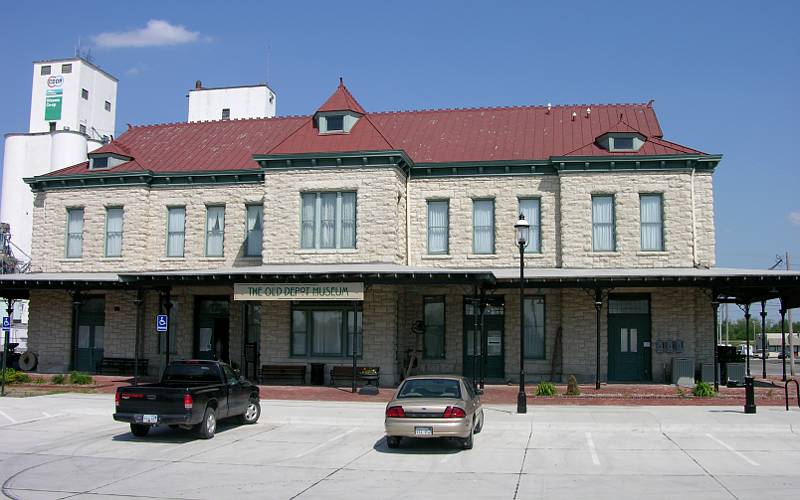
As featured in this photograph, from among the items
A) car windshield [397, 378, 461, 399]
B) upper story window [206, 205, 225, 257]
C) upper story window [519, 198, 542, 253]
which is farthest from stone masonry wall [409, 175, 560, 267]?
car windshield [397, 378, 461, 399]

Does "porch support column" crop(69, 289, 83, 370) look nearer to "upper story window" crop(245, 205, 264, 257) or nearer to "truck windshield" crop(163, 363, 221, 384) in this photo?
"upper story window" crop(245, 205, 264, 257)

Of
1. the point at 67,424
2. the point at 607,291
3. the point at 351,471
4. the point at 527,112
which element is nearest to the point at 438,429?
the point at 351,471

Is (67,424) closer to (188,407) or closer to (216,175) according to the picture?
(188,407)

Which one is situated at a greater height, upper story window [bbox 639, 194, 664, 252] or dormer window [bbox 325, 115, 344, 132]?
dormer window [bbox 325, 115, 344, 132]

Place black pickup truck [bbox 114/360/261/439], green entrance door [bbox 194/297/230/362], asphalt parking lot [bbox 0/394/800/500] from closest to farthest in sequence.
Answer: asphalt parking lot [bbox 0/394/800/500] → black pickup truck [bbox 114/360/261/439] → green entrance door [bbox 194/297/230/362]

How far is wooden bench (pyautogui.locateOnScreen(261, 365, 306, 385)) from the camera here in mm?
28031

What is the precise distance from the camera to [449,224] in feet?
98.6

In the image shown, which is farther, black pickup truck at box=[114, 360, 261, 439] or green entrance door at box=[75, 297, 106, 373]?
green entrance door at box=[75, 297, 106, 373]

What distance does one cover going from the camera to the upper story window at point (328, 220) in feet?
93.2

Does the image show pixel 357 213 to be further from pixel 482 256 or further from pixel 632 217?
pixel 632 217

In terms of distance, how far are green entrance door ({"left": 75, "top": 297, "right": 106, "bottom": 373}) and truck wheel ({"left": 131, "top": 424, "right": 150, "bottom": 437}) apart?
55.8 feet

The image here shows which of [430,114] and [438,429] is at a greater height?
[430,114]

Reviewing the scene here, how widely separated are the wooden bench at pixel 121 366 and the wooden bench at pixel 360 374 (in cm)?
832

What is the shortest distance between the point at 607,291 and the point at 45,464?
66.0ft
